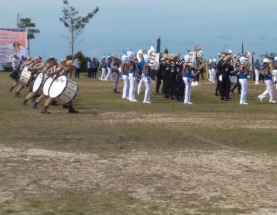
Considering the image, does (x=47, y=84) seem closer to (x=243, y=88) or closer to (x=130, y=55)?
(x=130, y=55)

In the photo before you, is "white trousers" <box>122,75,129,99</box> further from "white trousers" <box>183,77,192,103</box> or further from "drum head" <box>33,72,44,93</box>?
"drum head" <box>33,72,44,93</box>

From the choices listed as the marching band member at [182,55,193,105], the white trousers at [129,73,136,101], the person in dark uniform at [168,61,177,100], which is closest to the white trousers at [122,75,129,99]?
the white trousers at [129,73,136,101]

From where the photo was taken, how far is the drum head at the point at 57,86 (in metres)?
21.7

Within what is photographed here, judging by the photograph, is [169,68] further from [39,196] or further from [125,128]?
[39,196]

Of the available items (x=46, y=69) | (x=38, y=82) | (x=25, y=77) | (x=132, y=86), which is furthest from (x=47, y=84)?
(x=25, y=77)

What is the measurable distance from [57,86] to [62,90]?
0.31 meters

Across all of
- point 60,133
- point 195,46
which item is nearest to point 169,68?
point 195,46

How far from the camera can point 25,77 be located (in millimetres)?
29984

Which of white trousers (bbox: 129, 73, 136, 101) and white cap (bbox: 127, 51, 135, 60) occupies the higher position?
white cap (bbox: 127, 51, 135, 60)

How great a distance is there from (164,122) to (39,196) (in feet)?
34.3

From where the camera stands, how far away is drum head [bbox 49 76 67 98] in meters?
21.7

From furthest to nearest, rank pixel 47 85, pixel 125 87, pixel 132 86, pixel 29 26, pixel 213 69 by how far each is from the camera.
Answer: pixel 29 26 < pixel 213 69 < pixel 125 87 < pixel 132 86 < pixel 47 85

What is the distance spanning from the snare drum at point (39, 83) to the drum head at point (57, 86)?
9.21 ft

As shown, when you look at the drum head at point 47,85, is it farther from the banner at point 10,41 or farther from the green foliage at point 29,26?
the green foliage at point 29,26
